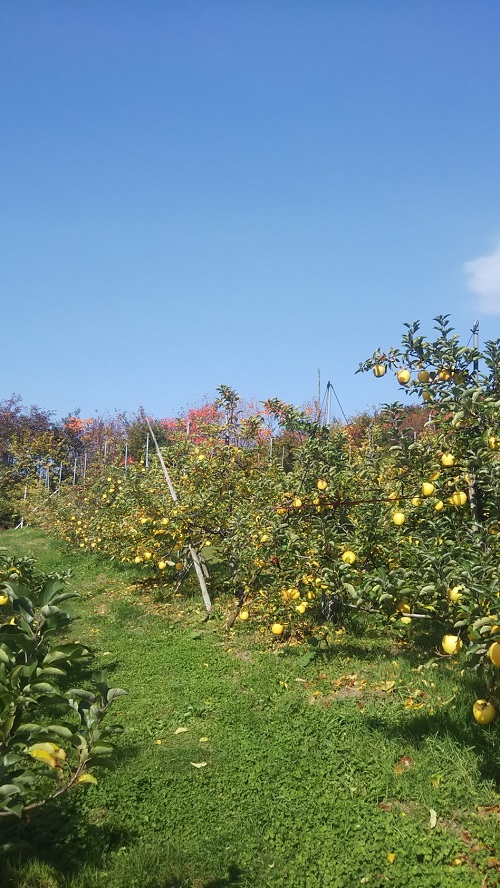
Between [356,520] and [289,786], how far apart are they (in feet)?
6.42

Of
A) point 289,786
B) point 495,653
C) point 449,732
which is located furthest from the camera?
point 449,732

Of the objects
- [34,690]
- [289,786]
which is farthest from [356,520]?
[34,690]

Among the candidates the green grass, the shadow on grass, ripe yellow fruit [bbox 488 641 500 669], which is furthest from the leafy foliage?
the shadow on grass

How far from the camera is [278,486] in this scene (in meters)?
4.93

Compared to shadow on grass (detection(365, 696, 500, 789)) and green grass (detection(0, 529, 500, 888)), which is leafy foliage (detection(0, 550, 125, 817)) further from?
shadow on grass (detection(365, 696, 500, 789))

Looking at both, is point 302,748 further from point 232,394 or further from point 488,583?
point 232,394

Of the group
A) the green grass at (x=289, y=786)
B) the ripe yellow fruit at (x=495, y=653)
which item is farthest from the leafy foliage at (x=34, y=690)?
the ripe yellow fruit at (x=495, y=653)

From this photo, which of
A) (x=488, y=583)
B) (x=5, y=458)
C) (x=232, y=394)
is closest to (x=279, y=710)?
(x=488, y=583)

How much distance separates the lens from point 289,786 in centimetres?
288

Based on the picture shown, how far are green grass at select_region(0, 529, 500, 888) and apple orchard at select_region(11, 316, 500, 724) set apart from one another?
33 centimetres

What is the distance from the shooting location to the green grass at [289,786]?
2.34m

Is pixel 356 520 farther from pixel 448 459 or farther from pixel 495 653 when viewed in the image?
pixel 495 653

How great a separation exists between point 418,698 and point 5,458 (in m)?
19.8

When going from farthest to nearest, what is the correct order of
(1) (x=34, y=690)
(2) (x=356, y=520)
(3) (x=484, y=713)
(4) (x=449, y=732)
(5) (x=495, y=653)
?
(2) (x=356, y=520) → (4) (x=449, y=732) → (3) (x=484, y=713) → (5) (x=495, y=653) → (1) (x=34, y=690)
